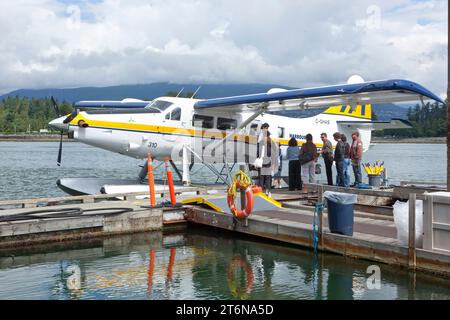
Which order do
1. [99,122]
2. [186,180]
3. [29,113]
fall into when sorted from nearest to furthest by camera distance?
[99,122]
[186,180]
[29,113]

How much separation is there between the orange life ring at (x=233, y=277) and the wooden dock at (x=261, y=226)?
997 mm

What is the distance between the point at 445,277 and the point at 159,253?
4407 mm

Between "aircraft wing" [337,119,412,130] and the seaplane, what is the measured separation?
0.21 feet

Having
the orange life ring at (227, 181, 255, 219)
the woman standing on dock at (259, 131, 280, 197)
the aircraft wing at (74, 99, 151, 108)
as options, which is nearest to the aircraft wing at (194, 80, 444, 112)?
the woman standing on dock at (259, 131, 280, 197)

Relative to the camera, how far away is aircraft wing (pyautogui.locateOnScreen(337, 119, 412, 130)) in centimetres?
1530

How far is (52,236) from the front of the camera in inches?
347

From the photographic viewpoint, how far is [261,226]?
9055mm

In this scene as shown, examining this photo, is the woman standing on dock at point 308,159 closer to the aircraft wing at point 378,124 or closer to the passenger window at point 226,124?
the passenger window at point 226,124

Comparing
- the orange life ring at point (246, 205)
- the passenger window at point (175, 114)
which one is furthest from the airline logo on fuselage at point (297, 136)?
the orange life ring at point (246, 205)

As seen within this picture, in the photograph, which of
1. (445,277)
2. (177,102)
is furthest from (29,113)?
(445,277)

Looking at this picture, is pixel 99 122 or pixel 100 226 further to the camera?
pixel 99 122

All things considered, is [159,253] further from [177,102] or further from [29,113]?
[29,113]

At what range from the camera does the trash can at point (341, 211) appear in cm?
762

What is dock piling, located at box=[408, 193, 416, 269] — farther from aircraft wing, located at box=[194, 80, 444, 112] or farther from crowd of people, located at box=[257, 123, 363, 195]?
crowd of people, located at box=[257, 123, 363, 195]
